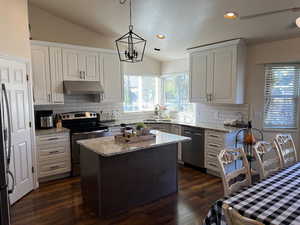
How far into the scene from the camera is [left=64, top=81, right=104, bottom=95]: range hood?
4164 millimetres

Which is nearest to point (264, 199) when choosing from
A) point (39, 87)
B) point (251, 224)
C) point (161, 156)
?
point (251, 224)

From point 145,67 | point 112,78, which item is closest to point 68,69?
point 112,78

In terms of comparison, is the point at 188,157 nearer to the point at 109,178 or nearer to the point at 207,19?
the point at 109,178

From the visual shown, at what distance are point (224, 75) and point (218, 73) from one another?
0.14 metres

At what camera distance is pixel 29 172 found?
3.45 meters

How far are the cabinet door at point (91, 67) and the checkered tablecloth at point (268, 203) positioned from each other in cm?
369

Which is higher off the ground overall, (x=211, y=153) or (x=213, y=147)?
(x=213, y=147)

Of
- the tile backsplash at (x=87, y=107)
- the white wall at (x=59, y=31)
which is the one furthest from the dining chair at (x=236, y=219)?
the white wall at (x=59, y=31)

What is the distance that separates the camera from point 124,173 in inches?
111

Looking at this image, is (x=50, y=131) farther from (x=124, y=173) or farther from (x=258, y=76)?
(x=258, y=76)

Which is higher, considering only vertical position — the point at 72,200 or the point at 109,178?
the point at 109,178

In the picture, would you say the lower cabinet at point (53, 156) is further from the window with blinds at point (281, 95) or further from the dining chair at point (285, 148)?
the window with blinds at point (281, 95)

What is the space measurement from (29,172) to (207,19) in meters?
3.64

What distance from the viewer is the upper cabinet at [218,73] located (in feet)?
12.7
